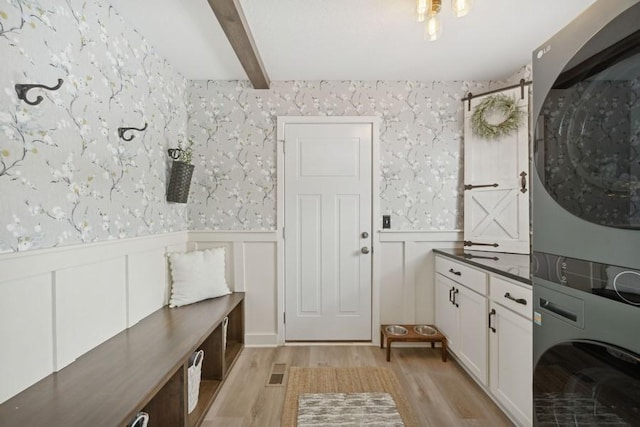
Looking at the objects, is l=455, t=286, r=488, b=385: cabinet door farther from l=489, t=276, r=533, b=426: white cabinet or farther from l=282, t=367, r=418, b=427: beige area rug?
l=282, t=367, r=418, b=427: beige area rug

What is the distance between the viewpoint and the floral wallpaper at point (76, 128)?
132 centimetres

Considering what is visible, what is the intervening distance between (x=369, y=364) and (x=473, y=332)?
2.79 feet

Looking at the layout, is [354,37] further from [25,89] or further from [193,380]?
[193,380]

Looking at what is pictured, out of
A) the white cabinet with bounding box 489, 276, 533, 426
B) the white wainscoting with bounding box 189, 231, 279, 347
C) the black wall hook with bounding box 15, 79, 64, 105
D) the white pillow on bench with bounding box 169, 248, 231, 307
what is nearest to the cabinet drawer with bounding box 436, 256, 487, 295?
the white cabinet with bounding box 489, 276, 533, 426

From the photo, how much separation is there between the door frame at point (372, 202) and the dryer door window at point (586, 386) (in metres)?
1.99

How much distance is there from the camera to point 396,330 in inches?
114

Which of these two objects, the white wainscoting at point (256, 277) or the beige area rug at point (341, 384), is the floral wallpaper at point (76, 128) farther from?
the beige area rug at point (341, 384)

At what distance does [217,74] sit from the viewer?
2.94 m

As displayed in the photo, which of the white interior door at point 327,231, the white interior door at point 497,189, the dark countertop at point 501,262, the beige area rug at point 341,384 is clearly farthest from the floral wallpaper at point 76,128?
the white interior door at point 497,189

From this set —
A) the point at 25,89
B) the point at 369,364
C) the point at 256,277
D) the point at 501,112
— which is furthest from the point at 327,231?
the point at 25,89

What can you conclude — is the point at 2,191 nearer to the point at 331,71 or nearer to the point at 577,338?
the point at 577,338

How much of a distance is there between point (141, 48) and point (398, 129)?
6.95 feet

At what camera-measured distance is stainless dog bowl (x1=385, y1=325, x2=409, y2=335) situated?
2834 mm

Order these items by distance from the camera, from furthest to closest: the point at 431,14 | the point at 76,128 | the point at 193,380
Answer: the point at 193,380, the point at 431,14, the point at 76,128
